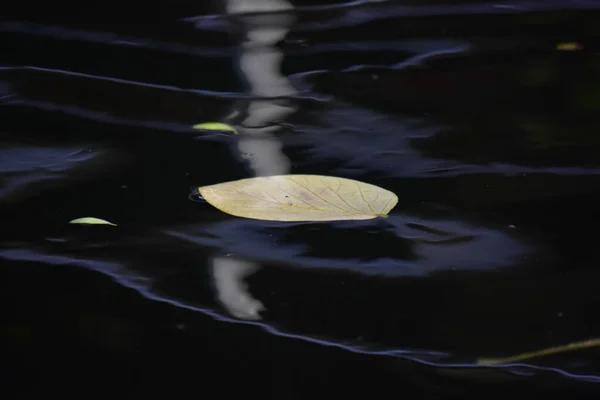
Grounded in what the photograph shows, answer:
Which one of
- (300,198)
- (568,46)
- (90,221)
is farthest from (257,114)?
(568,46)

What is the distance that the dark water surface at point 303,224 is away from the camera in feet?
3.66

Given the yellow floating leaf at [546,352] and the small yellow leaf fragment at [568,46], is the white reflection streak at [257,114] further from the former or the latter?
the small yellow leaf fragment at [568,46]

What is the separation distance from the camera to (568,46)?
2504 millimetres

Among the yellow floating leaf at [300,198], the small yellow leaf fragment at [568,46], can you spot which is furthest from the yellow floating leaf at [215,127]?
the small yellow leaf fragment at [568,46]

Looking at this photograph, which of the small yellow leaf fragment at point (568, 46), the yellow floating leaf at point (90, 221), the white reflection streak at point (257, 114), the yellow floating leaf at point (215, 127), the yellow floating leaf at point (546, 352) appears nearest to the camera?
the yellow floating leaf at point (546, 352)

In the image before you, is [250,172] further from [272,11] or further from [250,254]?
[272,11]

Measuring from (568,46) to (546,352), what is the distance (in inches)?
64.8

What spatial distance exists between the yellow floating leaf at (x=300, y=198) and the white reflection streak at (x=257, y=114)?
0.36ft

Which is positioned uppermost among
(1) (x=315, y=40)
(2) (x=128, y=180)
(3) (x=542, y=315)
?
(1) (x=315, y=40)

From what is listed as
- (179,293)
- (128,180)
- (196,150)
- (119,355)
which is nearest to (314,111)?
(196,150)

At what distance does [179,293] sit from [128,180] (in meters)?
0.48

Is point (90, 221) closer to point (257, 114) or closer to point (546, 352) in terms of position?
point (257, 114)

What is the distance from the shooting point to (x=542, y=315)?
3.97ft

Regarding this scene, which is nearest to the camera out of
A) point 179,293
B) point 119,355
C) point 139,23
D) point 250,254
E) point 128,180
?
point 119,355
